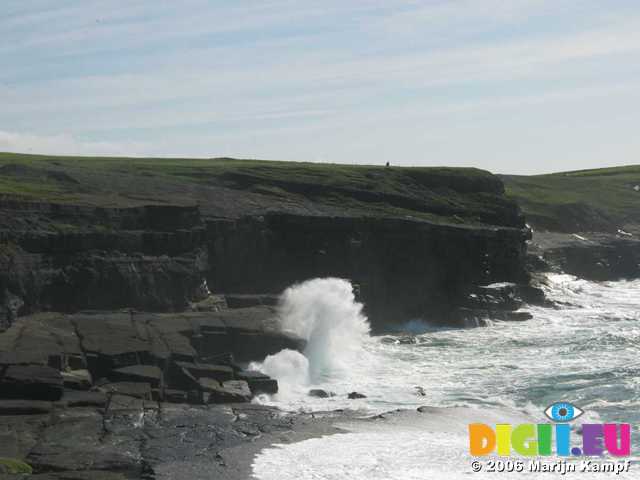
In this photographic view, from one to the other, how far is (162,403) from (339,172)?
123 ft

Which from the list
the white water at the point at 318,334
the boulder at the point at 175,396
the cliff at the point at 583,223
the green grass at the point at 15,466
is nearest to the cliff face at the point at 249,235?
the white water at the point at 318,334

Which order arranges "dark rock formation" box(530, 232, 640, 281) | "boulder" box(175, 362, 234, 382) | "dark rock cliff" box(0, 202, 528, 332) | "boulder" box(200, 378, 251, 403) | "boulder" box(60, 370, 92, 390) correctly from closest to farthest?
"boulder" box(60, 370, 92, 390) → "boulder" box(200, 378, 251, 403) → "boulder" box(175, 362, 234, 382) → "dark rock cliff" box(0, 202, 528, 332) → "dark rock formation" box(530, 232, 640, 281)

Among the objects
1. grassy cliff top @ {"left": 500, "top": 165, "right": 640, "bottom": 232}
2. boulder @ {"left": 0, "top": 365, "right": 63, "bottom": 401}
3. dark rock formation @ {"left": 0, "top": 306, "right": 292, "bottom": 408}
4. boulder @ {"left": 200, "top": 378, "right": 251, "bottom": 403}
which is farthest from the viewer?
grassy cliff top @ {"left": 500, "top": 165, "right": 640, "bottom": 232}

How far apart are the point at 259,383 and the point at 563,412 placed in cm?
982

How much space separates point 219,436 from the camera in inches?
1059

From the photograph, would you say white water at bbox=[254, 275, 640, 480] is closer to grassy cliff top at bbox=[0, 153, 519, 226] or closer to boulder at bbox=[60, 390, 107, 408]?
boulder at bbox=[60, 390, 107, 408]

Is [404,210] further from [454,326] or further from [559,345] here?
[559,345]

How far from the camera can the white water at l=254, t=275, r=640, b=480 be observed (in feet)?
83.3

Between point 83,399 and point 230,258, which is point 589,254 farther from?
point 83,399

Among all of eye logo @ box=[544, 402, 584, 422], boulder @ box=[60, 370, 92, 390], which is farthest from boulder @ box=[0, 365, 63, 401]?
eye logo @ box=[544, 402, 584, 422]

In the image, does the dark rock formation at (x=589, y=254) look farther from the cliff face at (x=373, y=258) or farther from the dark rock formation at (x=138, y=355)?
the dark rock formation at (x=138, y=355)

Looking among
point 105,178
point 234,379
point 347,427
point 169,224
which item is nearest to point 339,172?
point 105,178

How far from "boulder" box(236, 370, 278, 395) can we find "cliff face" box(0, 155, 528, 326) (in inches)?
347

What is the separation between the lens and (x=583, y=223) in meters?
82.6
